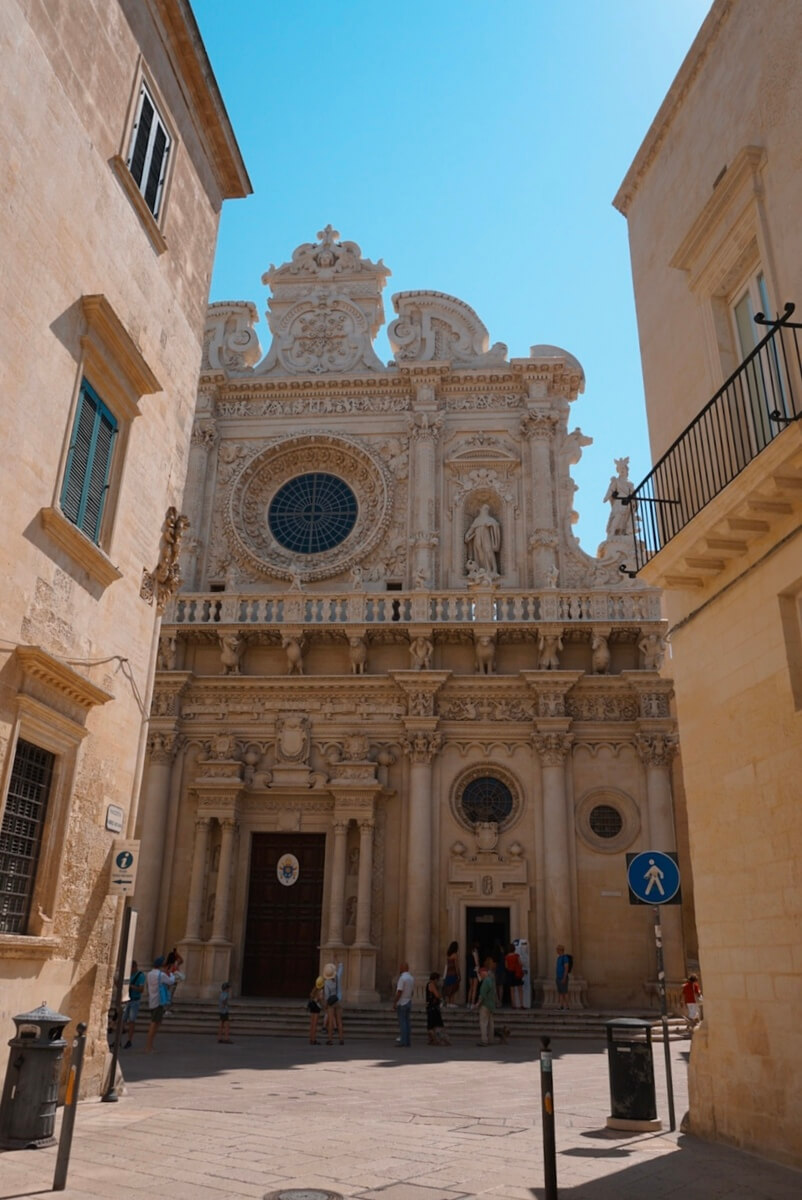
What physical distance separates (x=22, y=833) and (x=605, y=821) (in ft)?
50.4

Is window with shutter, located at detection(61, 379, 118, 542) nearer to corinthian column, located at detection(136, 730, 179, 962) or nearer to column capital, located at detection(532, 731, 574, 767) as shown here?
corinthian column, located at detection(136, 730, 179, 962)

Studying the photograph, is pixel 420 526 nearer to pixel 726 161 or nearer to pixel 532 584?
pixel 532 584

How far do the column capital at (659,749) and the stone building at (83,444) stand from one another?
13092mm

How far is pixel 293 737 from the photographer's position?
72.3 ft

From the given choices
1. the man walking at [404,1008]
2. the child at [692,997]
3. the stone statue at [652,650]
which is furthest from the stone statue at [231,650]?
the child at [692,997]

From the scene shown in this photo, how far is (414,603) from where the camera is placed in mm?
22812

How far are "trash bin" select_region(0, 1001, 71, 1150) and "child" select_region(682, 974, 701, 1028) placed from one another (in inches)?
511

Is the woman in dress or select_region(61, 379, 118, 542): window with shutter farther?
the woman in dress

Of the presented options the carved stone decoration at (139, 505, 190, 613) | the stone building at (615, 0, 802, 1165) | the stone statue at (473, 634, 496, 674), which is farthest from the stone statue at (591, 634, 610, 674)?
the carved stone decoration at (139, 505, 190, 613)

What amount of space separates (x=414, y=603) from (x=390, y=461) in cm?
Answer: 473

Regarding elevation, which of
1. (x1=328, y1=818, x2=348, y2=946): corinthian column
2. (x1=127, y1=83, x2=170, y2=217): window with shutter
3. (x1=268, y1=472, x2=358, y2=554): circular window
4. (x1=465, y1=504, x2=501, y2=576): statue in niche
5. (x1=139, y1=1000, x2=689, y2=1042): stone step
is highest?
(x1=268, y1=472, x2=358, y2=554): circular window

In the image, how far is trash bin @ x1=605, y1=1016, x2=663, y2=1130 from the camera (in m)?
8.15

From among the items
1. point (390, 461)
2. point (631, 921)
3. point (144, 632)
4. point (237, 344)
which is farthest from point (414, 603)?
point (144, 632)

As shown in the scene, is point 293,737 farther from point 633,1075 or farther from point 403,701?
point 633,1075
